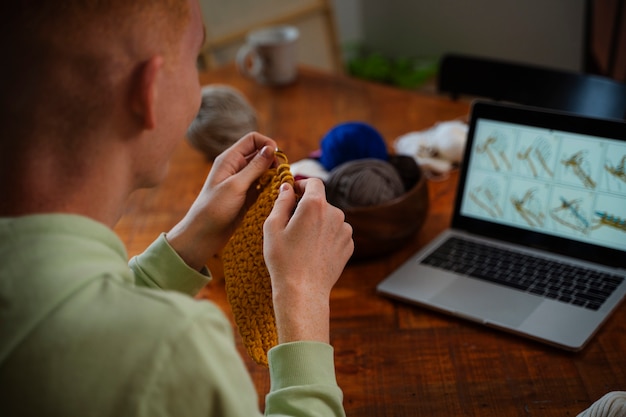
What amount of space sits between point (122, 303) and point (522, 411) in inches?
18.3

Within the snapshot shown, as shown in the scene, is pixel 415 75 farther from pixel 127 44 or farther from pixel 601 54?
pixel 127 44

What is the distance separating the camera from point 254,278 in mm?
840

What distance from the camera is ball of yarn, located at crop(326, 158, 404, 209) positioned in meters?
1.10

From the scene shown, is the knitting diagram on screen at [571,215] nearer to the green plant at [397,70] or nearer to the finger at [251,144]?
the finger at [251,144]

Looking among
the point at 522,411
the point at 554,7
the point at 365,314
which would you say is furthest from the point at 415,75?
the point at 522,411

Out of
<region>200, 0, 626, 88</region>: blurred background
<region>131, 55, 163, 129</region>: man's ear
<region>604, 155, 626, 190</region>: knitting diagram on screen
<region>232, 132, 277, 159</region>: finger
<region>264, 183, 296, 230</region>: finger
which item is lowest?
<region>200, 0, 626, 88</region>: blurred background

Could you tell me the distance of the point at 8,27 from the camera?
0.58 metres

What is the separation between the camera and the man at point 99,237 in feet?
1.81

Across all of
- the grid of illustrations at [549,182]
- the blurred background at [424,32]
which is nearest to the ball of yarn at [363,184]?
the grid of illustrations at [549,182]

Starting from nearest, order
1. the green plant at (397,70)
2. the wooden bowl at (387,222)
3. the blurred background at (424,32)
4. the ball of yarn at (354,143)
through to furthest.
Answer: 1. the wooden bowl at (387,222)
2. the ball of yarn at (354,143)
3. the blurred background at (424,32)
4. the green plant at (397,70)

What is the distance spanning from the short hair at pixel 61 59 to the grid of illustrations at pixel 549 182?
2.16 ft

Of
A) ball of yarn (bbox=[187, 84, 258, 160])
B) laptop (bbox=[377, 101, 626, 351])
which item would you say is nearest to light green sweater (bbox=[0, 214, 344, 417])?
laptop (bbox=[377, 101, 626, 351])

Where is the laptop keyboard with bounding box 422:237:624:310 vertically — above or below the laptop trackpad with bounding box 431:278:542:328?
above

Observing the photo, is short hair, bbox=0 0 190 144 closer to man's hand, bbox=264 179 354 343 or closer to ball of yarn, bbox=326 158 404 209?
man's hand, bbox=264 179 354 343
